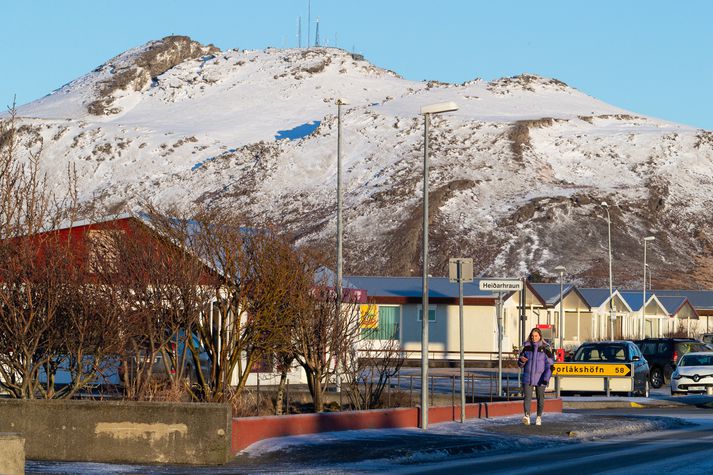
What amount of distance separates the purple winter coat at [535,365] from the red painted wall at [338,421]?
5.09ft

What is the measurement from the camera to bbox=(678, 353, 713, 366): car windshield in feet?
127

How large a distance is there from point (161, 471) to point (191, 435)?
97cm

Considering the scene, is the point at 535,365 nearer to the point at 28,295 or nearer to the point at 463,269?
the point at 463,269

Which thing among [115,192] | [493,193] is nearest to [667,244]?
[493,193]

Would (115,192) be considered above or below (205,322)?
above

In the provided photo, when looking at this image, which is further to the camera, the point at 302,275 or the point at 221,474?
the point at 302,275

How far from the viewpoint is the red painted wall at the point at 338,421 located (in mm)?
18578

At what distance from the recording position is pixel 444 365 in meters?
58.0

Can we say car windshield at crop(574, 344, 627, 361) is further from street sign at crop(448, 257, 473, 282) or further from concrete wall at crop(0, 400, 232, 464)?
concrete wall at crop(0, 400, 232, 464)

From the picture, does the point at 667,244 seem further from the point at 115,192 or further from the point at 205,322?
the point at 205,322

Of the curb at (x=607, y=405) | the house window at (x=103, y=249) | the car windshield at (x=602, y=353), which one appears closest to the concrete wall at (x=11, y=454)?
the house window at (x=103, y=249)

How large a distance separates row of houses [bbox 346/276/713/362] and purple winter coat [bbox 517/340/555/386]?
24.0 metres

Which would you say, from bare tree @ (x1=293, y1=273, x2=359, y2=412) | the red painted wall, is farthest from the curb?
bare tree @ (x1=293, y1=273, x2=359, y2=412)

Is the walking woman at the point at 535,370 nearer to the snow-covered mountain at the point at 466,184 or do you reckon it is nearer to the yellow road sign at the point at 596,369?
the yellow road sign at the point at 596,369
